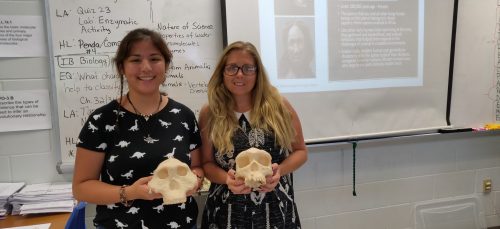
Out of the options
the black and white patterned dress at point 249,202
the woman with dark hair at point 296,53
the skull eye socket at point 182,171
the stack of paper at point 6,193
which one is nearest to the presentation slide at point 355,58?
the woman with dark hair at point 296,53

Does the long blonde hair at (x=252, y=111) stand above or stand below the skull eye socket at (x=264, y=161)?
above

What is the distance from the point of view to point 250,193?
1643 millimetres

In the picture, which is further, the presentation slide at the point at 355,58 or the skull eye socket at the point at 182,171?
the presentation slide at the point at 355,58

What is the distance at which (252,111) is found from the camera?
1.69m

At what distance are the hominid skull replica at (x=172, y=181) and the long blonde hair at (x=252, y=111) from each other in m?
0.26

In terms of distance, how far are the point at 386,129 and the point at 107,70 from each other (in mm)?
1929

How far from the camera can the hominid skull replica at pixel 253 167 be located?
4.70 feet

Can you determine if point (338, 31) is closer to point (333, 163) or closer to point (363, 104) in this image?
point (363, 104)

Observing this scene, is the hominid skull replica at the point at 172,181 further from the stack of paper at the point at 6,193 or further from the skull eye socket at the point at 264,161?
the stack of paper at the point at 6,193

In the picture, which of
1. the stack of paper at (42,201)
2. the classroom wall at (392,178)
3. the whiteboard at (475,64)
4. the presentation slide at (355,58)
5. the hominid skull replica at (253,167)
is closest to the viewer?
the hominid skull replica at (253,167)

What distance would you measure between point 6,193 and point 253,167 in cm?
137

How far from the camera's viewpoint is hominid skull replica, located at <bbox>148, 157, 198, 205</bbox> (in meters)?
1.30

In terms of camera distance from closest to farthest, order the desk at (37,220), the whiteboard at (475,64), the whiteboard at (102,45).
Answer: the desk at (37,220) → the whiteboard at (102,45) → the whiteboard at (475,64)

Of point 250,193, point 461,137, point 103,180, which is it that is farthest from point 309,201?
point 103,180
